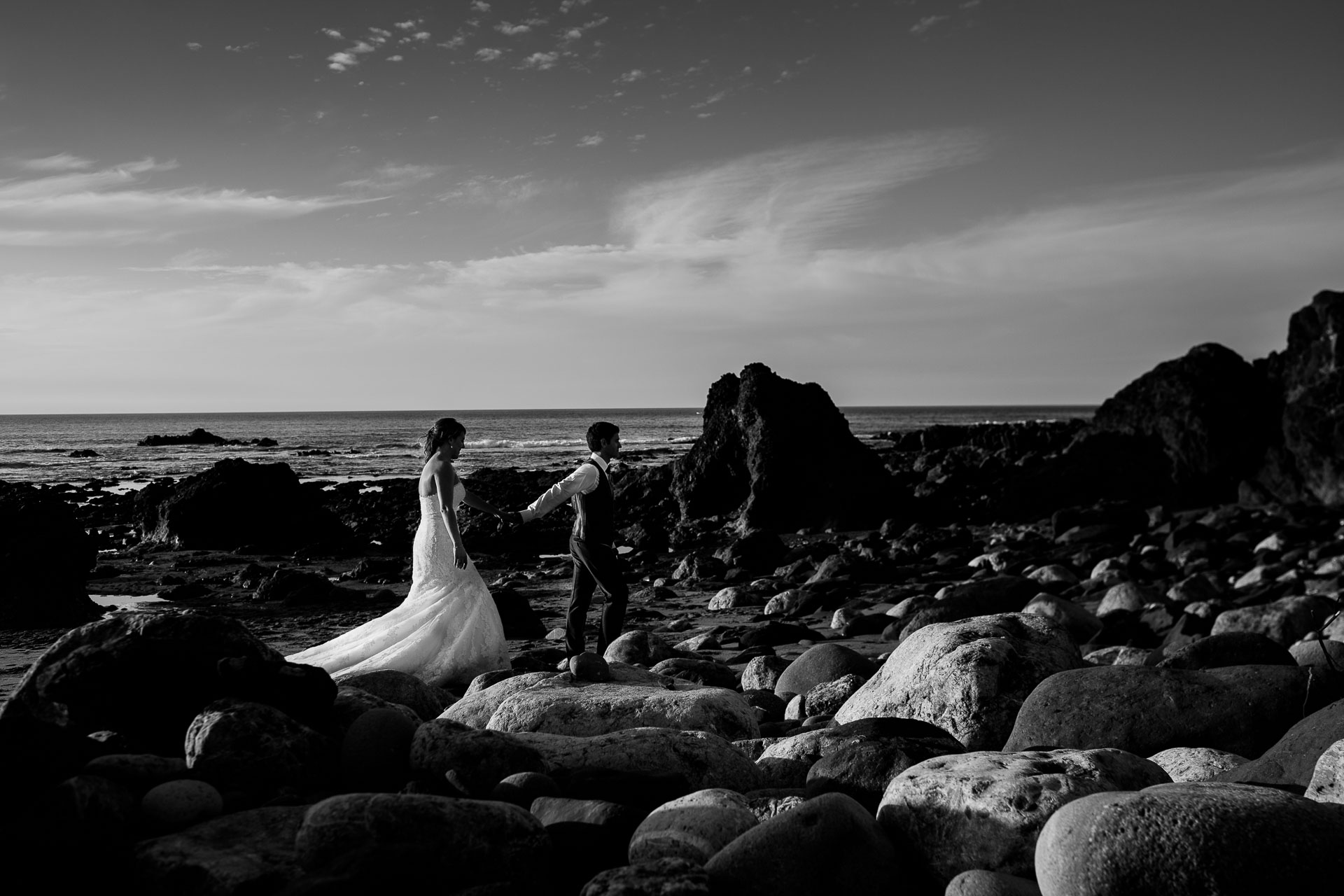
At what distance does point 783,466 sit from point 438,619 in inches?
572

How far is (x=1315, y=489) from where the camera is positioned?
21.0m

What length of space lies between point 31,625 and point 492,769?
10397 mm

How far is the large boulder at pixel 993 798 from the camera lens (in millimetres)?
3967

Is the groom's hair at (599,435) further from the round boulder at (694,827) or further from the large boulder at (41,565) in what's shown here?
the large boulder at (41,565)

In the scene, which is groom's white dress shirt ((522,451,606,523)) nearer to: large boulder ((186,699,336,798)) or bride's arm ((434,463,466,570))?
bride's arm ((434,463,466,570))

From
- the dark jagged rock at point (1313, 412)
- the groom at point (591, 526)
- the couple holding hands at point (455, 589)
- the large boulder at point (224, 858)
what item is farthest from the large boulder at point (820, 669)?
the dark jagged rock at point (1313, 412)

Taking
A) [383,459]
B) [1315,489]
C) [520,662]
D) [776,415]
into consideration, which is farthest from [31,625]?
[383,459]

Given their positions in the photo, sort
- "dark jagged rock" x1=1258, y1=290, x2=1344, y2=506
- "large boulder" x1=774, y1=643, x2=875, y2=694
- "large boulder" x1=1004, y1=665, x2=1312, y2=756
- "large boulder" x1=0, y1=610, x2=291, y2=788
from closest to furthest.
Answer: "large boulder" x1=0, y1=610, x2=291, y2=788, "large boulder" x1=1004, y1=665, x2=1312, y2=756, "large boulder" x1=774, y1=643, x2=875, y2=694, "dark jagged rock" x1=1258, y1=290, x2=1344, y2=506

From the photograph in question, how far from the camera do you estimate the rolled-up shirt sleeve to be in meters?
9.49

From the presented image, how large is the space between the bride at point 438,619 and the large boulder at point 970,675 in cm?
406

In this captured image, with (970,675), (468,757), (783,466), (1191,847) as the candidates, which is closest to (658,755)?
(468,757)

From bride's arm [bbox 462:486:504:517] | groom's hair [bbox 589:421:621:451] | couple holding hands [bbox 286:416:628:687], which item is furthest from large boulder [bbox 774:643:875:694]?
bride's arm [bbox 462:486:504:517]

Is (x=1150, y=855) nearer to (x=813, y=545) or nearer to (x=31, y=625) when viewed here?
(x=31, y=625)

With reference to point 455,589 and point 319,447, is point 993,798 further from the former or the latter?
point 319,447
